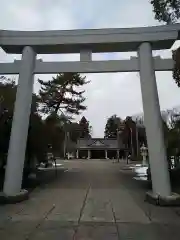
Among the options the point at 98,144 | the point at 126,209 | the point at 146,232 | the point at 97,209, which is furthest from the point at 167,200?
the point at 98,144

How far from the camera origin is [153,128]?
1027cm

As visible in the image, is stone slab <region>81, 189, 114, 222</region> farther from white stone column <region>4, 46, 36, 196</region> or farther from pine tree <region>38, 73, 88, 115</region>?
pine tree <region>38, 73, 88, 115</region>

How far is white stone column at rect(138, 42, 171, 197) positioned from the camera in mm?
9883

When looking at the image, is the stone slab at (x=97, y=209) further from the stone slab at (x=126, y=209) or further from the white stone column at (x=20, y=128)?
the white stone column at (x=20, y=128)

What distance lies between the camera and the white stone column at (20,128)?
1030cm

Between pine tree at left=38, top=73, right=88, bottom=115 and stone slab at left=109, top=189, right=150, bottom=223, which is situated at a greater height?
pine tree at left=38, top=73, right=88, bottom=115

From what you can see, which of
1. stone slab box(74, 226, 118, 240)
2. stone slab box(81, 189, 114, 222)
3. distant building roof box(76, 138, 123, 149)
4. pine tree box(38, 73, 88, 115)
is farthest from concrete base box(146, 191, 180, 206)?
distant building roof box(76, 138, 123, 149)

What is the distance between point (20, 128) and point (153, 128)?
4504 mm

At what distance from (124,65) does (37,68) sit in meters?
3.16

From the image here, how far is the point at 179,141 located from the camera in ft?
52.4

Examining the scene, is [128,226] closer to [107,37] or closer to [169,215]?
[169,215]

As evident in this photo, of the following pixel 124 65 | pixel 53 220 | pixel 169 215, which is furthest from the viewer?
pixel 124 65

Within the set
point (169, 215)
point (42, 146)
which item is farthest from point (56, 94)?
point (169, 215)

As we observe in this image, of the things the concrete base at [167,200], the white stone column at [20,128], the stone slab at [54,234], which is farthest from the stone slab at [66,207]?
the concrete base at [167,200]
